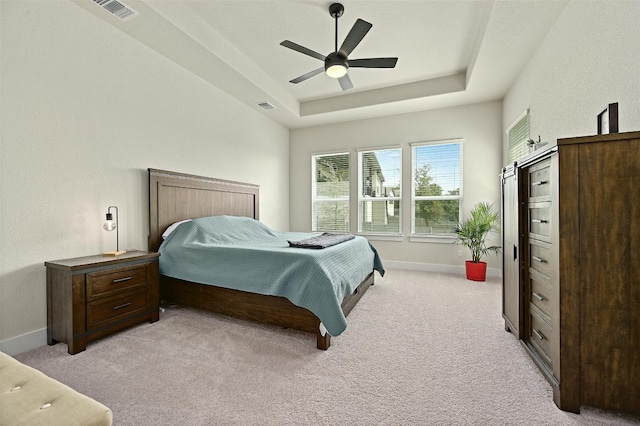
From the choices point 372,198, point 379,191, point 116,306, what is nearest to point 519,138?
point 379,191

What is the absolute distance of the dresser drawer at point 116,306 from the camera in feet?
7.17

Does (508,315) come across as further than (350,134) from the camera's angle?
No

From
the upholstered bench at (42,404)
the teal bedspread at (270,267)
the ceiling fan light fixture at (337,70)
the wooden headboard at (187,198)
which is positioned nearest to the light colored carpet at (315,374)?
the teal bedspread at (270,267)

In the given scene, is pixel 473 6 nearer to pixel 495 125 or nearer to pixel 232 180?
pixel 495 125

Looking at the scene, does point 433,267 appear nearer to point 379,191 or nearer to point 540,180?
point 379,191

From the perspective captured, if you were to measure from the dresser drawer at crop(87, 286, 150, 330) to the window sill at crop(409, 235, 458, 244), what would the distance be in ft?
13.6

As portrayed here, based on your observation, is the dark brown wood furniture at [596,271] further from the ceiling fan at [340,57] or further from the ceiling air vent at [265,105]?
the ceiling air vent at [265,105]

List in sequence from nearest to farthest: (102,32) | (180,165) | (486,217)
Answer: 1. (102,32)
2. (180,165)
3. (486,217)

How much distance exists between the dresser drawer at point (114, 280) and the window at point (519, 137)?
4640 millimetres

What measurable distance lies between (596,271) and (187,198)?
153 inches

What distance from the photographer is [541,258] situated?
5.90ft

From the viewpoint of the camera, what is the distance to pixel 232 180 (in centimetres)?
443

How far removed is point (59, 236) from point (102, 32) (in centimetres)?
199

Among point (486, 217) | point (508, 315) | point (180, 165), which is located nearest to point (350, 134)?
point (486, 217)
